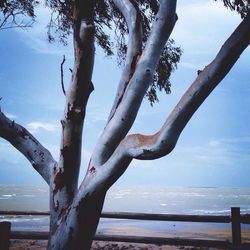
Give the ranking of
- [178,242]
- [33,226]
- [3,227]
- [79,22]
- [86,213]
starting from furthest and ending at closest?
[33,226] → [178,242] → [3,227] → [79,22] → [86,213]

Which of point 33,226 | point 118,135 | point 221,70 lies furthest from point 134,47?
point 33,226

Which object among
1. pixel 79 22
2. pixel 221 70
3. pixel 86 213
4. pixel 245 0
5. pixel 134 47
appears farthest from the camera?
pixel 245 0

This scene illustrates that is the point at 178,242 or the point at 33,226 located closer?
the point at 178,242

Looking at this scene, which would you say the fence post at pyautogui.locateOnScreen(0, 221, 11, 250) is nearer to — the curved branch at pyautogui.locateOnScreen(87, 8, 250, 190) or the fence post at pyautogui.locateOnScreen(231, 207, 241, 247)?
the curved branch at pyautogui.locateOnScreen(87, 8, 250, 190)

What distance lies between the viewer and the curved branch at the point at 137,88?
271 centimetres

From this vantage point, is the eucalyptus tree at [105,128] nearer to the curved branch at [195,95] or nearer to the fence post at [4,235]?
the curved branch at [195,95]

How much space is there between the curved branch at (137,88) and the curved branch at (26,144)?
69cm

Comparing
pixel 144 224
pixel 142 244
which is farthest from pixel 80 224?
pixel 144 224

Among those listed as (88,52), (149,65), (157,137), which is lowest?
(157,137)

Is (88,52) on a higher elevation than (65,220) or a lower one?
higher

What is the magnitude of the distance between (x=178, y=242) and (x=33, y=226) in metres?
16.7

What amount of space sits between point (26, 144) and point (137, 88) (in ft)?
4.48

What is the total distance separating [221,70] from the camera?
2143mm

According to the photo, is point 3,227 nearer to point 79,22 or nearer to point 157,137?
point 79,22
